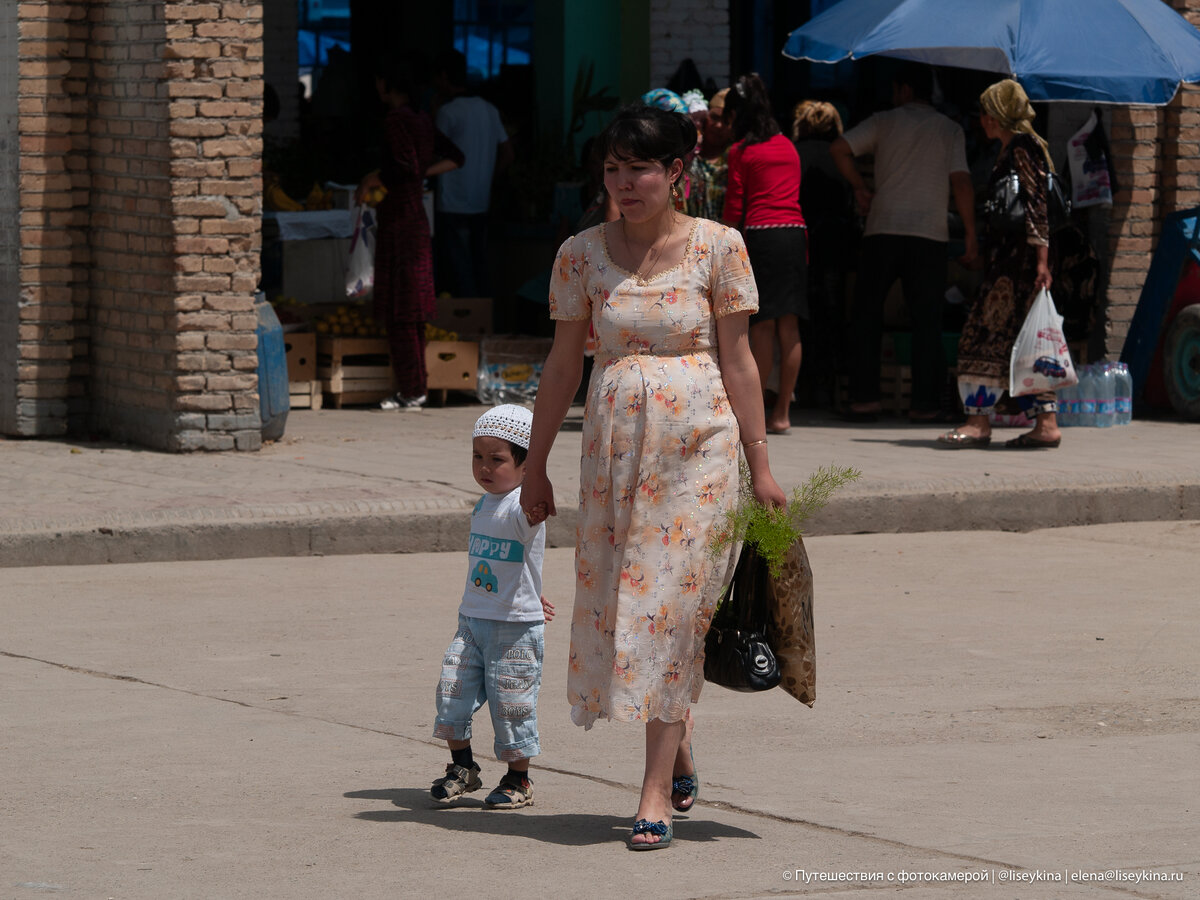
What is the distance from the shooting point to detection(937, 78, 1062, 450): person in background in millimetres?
10461

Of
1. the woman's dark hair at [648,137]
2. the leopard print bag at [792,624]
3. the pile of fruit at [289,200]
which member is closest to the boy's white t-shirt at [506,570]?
the leopard print bag at [792,624]

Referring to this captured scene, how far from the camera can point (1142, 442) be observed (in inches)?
447

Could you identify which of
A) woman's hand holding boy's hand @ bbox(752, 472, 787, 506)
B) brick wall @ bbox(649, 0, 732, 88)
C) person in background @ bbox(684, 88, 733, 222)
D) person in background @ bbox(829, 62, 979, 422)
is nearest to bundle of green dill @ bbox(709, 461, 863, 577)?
woman's hand holding boy's hand @ bbox(752, 472, 787, 506)

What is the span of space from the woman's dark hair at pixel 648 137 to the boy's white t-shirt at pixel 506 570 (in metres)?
0.92

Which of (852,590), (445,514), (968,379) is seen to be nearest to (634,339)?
(852,590)

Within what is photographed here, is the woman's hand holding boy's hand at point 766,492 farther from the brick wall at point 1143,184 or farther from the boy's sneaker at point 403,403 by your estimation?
the brick wall at point 1143,184

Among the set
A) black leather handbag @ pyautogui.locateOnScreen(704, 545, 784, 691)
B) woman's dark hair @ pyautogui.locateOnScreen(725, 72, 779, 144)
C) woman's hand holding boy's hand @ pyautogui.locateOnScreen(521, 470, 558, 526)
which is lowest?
black leather handbag @ pyautogui.locateOnScreen(704, 545, 784, 691)

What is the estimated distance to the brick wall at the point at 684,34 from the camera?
15.0m

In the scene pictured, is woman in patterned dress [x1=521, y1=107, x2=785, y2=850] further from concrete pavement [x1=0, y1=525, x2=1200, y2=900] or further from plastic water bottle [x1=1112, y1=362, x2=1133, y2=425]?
plastic water bottle [x1=1112, y1=362, x2=1133, y2=425]

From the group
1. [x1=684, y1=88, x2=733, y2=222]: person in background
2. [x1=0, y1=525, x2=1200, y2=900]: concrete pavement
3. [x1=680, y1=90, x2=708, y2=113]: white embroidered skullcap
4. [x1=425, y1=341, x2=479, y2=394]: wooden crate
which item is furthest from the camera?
[x1=425, y1=341, x2=479, y2=394]: wooden crate

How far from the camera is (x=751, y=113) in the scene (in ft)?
35.9

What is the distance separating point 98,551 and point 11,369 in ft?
9.85

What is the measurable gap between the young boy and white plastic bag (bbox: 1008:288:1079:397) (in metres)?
6.19

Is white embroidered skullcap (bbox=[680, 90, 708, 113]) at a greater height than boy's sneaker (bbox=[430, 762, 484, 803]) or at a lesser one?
greater
